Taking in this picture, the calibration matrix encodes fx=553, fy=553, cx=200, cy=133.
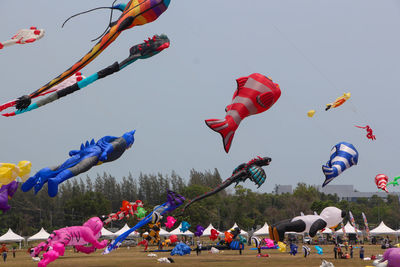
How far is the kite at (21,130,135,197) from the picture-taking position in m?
23.0

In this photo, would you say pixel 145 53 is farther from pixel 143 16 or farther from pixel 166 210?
pixel 166 210

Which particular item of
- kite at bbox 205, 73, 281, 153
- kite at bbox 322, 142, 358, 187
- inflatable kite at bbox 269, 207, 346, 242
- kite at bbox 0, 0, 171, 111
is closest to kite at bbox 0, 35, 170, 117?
kite at bbox 0, 0, 171, 111

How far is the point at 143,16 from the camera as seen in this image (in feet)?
67.7

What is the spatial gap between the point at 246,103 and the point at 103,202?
68.1 metres

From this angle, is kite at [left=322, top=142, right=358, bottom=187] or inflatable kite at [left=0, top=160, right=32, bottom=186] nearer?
inflatable kite at [left=0, top=160, right=32, bottom=186]

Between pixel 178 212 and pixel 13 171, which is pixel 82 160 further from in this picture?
pixel 178 212

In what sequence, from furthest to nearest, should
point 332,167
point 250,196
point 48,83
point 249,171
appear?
point 250,196
point 332,167
point 249,171
point 48,83

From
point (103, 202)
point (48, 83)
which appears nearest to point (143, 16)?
point (48, 83)

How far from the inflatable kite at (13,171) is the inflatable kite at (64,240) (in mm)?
4563

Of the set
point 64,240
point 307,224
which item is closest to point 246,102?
point 307,224

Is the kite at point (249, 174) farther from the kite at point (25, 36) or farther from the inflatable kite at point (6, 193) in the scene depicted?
the kite at point (25, 36)

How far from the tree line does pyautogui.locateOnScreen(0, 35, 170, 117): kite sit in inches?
2195

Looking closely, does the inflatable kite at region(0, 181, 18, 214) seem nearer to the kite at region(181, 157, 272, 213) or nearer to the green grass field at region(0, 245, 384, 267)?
the green grass field at region(0, 245, 384, 267)

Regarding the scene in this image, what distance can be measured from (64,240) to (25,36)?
15862 mm
